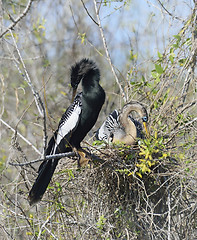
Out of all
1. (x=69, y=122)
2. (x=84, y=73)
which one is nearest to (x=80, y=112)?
(x=69, y=122)

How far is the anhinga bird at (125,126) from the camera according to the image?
4.49m

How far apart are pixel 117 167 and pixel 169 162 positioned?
20.3 inches

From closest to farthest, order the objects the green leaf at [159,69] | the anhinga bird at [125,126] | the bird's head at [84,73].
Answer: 1. the green leaf at [159,69]
2. the bird's head at [84,73]
3. the anhinga bird at [125,126]

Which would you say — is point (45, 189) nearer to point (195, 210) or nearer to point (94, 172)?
point (94, 172)

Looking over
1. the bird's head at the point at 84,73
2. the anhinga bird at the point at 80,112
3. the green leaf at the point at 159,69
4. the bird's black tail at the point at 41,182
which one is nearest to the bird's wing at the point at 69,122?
the anhinga bird at the point at 80,112

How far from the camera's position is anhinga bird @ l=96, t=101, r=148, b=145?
4488 millimetres

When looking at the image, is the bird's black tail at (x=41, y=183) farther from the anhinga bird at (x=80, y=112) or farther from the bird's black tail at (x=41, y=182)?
the anhinga bird at (x=80, y=112)

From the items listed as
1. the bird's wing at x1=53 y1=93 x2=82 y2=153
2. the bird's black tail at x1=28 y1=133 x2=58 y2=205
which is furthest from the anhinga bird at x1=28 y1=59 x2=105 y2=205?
the bird's black tail at x1=28 y1=133 x2=58 y2=205

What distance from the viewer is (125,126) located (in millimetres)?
4680

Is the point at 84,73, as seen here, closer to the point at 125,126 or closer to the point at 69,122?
the point at 69,122

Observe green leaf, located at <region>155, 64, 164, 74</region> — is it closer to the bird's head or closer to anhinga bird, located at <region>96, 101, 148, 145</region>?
anhinga bird, located at <region>96, 101, 148, 145</region>

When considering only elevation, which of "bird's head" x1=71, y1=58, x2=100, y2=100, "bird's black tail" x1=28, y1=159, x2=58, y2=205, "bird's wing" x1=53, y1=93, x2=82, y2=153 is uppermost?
"bird's head" x1=71, y1=58, x2=100, y2=100

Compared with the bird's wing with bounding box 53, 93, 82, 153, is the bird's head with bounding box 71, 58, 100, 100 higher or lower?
higher

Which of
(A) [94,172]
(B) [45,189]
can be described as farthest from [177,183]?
(B) [45,189]
